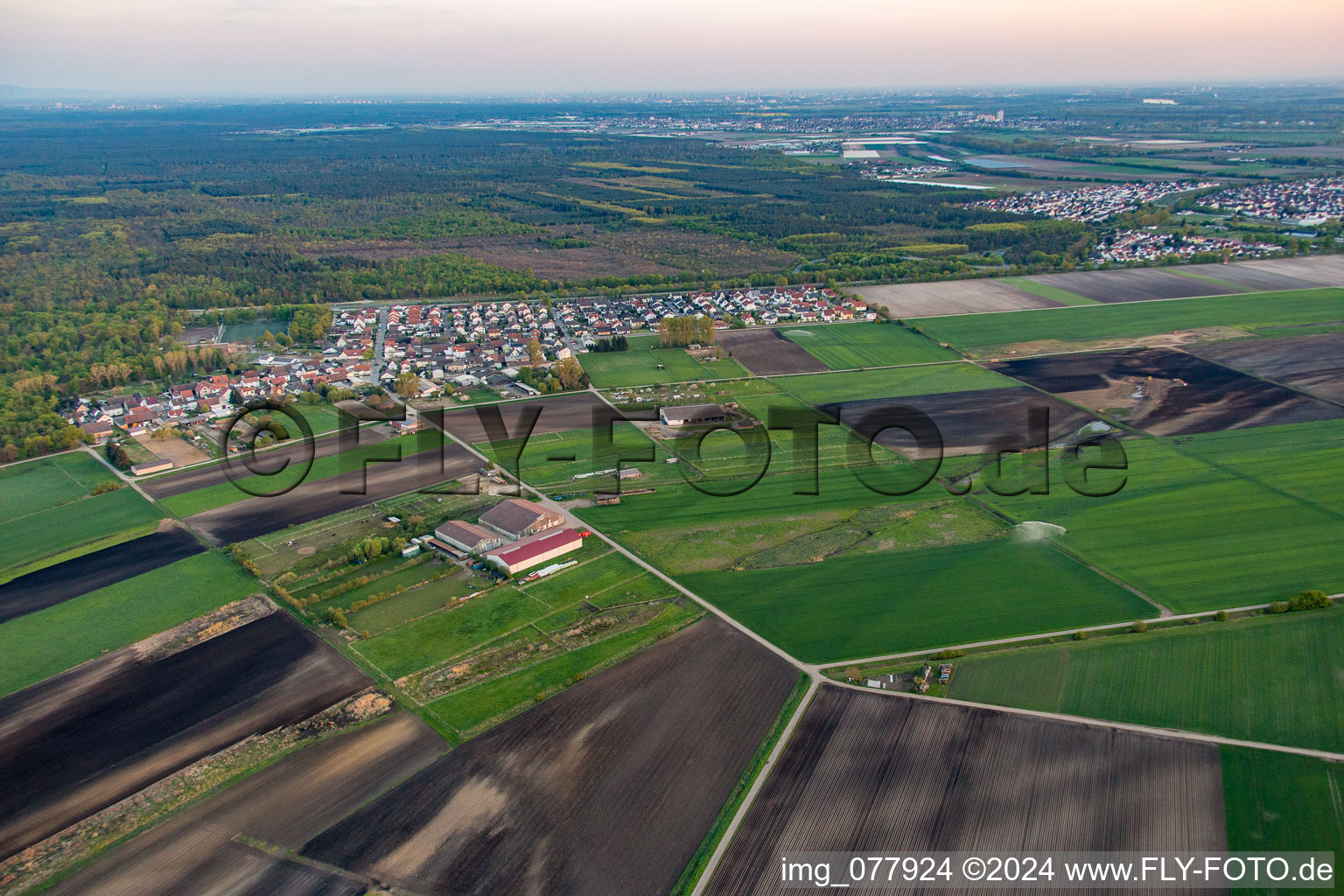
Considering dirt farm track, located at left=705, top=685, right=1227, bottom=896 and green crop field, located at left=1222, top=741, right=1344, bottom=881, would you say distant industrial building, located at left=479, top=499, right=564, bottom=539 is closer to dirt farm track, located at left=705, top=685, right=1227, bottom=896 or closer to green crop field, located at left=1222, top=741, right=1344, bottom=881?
dirt farm track, located at left=705, top=685, right=1227, bottom=896

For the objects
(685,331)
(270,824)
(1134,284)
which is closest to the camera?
(270,824)

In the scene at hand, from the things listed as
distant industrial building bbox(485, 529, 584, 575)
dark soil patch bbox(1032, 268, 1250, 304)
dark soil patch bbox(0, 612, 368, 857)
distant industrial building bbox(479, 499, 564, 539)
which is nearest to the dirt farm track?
distant industrial building bbox(485, 529, 584, 575)

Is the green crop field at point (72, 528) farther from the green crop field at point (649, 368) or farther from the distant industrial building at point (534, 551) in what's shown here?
the green crop field at point (649, 368)

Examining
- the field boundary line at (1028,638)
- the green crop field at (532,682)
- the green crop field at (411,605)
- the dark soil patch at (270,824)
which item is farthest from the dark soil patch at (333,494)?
the field boundary line at (1028,638)

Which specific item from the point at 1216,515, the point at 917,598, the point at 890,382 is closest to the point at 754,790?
the point at 917,598

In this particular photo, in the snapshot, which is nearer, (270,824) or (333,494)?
(270,824)

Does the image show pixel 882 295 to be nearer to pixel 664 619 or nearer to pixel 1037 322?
pixel 1037 322

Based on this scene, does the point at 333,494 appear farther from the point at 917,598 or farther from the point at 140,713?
the point at 917,598
